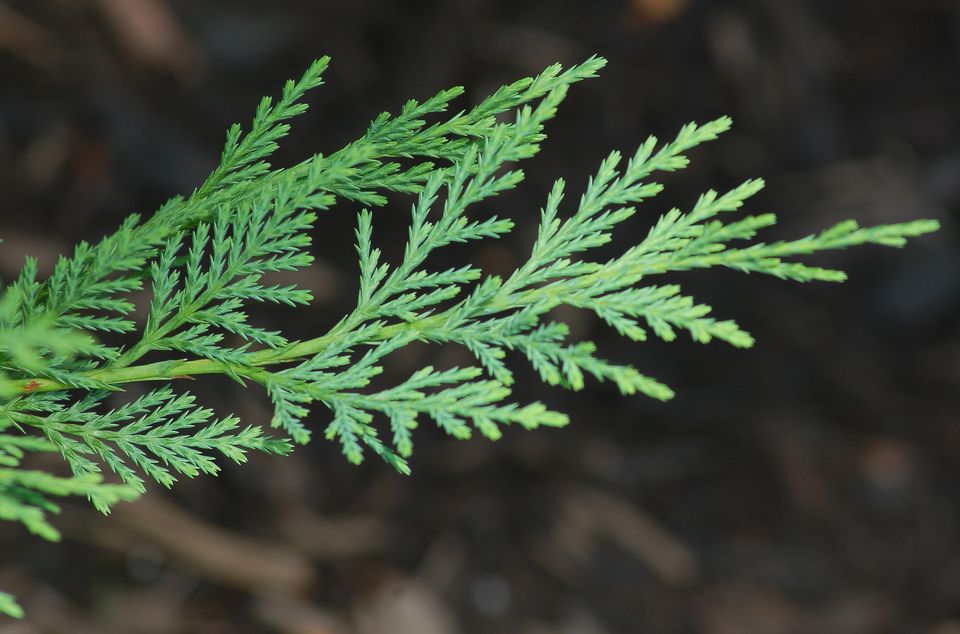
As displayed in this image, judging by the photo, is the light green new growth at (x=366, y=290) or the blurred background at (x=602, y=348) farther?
the blurred background at (x=602, y=348)

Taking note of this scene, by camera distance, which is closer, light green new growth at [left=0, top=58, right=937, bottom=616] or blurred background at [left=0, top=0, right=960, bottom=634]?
light green new growth at [left=0, top=58, right=937, bottom=616]

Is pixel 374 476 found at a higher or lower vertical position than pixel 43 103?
lower

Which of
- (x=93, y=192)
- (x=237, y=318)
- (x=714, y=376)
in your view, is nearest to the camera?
(x=237, y=318)

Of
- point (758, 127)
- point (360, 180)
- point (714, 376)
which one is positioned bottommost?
point (360, 180)

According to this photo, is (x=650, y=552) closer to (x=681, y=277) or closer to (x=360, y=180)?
(x=681, y=277)

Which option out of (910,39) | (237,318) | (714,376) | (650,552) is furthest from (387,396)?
(910,39)

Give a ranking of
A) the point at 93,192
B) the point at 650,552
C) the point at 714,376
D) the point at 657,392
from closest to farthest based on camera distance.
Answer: the point at 657,392
the point at 93,192
the point at 650,552
the point at 714,376

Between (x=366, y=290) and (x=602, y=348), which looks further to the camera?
(x=602, y=348)

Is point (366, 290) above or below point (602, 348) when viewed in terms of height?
below
